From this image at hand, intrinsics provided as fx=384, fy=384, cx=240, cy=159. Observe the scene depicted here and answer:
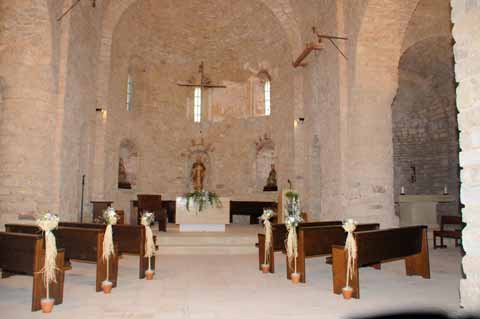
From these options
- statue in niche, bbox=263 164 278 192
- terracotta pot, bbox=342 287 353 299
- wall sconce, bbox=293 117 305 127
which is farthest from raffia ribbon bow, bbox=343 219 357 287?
statue in niche, bbox=263 164 278 192

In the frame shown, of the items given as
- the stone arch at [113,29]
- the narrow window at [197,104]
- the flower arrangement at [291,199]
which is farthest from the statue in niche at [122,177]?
the flower arrangement at [291,199]

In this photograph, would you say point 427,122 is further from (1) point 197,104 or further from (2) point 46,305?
(2) point 46,305

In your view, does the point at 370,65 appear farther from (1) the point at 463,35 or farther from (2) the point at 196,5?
(2) the point at 196,5

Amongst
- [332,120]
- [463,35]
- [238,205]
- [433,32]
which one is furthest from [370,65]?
[238,205]

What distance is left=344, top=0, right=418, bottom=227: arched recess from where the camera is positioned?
977 centimetres

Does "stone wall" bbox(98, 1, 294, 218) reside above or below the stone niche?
above

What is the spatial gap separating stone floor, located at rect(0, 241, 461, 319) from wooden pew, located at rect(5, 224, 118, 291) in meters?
0.30

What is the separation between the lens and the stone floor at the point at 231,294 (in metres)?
4.34

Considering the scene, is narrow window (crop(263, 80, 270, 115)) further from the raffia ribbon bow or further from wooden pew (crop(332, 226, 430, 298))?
the raffia ribbon bow

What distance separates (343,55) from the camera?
10633mm

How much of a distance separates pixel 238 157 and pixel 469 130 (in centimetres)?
1371

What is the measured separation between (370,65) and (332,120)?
2019 millimetres

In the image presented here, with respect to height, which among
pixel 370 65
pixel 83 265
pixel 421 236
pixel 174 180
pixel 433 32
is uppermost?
pixel 433 32

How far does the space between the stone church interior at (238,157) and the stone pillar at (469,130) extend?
0.02 metres
